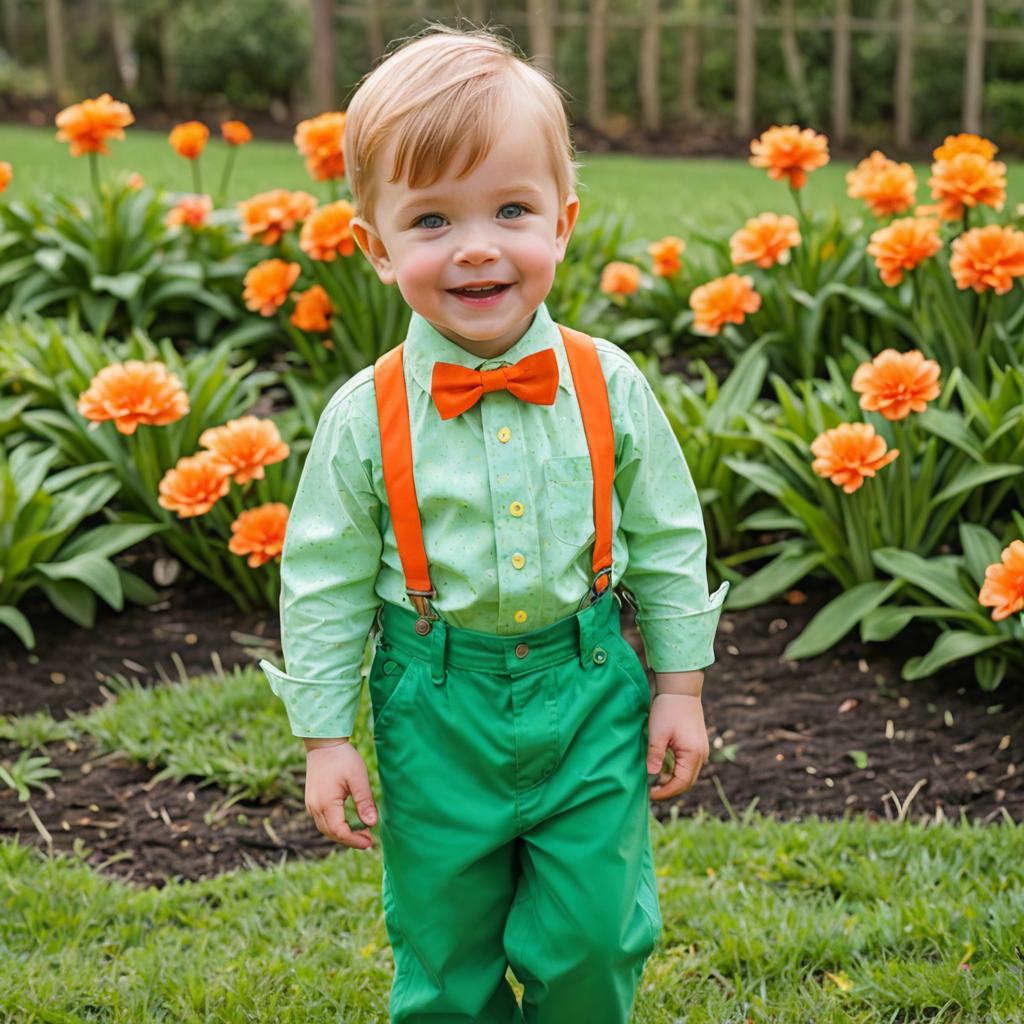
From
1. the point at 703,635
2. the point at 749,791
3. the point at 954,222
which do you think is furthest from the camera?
the point at 954,222

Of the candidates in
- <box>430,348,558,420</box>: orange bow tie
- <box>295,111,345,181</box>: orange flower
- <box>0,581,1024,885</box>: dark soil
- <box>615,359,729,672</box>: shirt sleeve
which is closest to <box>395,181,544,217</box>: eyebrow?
<box>430,348,558,420</box>: orange bow tie

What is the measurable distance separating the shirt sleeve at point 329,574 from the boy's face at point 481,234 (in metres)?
0.22

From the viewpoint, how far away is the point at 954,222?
4.41 metres

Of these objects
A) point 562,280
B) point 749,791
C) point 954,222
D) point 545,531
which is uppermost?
point 545,531

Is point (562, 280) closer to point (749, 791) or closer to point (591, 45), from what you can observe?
point (749, 791)

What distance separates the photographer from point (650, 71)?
12547 mm

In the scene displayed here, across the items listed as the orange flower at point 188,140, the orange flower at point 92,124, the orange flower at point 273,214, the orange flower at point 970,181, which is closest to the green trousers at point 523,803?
the orange flower at point 970,181

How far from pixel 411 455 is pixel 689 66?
1157 centimetres

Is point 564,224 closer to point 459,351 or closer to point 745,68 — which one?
point 459,351

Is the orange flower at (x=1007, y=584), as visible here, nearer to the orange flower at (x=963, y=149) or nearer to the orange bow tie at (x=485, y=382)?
the orange bow tie at (x=485, y=382)

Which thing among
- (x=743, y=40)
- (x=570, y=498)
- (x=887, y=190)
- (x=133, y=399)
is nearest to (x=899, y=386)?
(x=887, y=190)

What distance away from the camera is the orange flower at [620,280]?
5176 millimetres

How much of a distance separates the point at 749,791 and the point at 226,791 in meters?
1.19

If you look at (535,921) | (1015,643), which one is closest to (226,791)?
(535,921)
